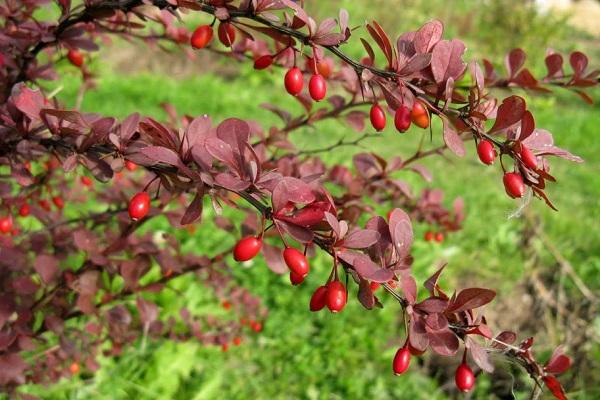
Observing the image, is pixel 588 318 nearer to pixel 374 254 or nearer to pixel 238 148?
A: pixel 374 254

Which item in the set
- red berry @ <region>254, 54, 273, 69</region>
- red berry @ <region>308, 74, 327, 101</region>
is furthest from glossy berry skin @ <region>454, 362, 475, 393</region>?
red berry @ <region>254, 54, 273, 69</region>

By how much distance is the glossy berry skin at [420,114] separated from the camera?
99 cm

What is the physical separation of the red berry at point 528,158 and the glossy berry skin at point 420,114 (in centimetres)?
16

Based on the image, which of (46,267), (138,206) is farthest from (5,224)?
(138,206)

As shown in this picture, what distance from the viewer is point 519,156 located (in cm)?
94

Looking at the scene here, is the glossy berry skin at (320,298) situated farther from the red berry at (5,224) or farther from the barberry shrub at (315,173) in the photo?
the red berry at (5,224)

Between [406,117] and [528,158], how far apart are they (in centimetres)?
19

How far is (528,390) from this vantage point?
2654 millimetres

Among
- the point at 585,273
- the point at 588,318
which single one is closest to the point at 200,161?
the point at 588,318

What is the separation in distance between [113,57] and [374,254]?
7753mm

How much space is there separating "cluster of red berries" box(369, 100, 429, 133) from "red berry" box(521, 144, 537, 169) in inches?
6.2

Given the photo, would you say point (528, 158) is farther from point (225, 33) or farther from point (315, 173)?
point (225, 33)

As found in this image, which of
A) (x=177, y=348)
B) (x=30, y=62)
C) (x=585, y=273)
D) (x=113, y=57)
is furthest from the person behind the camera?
(x=113, y=57)

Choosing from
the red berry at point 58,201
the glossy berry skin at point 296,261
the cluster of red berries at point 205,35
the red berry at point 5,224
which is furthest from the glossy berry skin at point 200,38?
the red berry at point 58,201
